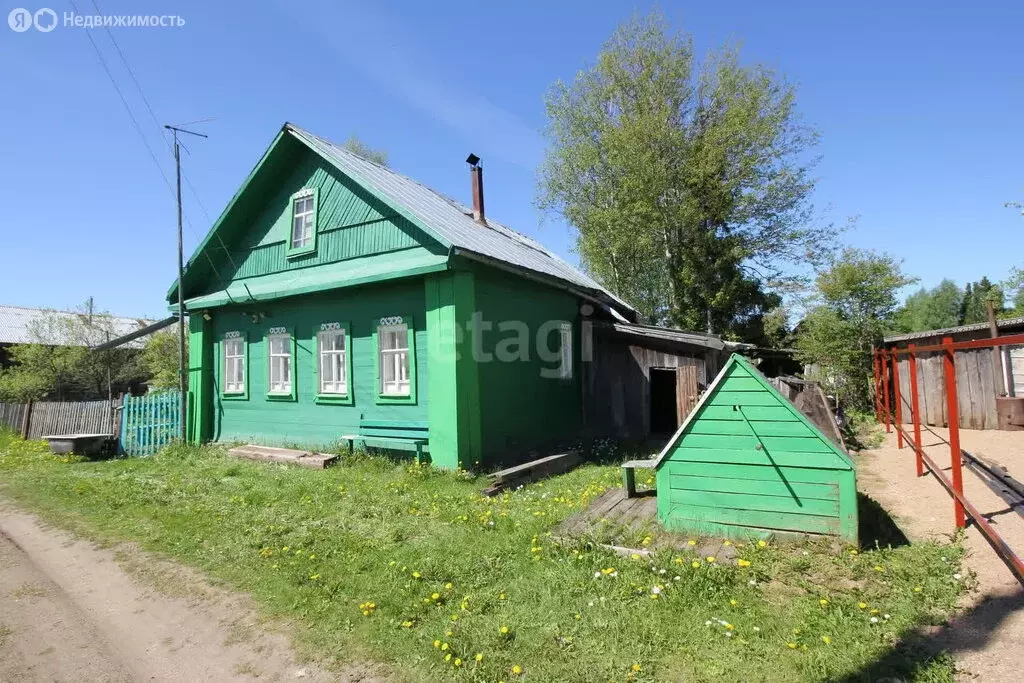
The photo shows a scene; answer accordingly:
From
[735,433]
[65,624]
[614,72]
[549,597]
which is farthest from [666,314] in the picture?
[65,624]

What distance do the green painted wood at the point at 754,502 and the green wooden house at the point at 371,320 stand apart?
442 cm

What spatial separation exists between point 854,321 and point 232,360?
20.1 meters

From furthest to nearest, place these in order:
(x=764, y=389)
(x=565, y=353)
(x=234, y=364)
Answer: (x=234, y=364)
(x=565, y=353)
(x=764, y=389)

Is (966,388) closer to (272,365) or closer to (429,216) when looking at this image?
(429,216)

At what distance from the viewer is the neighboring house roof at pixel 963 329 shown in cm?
1305

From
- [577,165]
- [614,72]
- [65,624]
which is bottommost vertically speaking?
[65,624]

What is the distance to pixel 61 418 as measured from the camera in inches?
600

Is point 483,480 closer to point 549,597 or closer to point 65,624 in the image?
point 549,597

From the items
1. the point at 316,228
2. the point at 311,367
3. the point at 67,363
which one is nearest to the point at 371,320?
the point at 311,367

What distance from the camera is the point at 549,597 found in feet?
14.0

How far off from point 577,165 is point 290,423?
17.7 meters

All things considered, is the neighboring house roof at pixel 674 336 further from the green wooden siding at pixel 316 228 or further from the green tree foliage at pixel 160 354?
the green tree foliage at pixel 160 354

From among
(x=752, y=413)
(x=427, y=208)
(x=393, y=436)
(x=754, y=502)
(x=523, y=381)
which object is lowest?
(x=754, y=502)

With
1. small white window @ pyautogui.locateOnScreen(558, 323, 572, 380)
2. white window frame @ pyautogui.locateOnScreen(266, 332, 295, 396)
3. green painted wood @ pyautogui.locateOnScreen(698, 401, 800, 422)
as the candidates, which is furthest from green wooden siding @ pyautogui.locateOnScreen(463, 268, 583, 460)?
white window frame @ pyautogui.locateOnScreen(266, 332, 295, 396)
